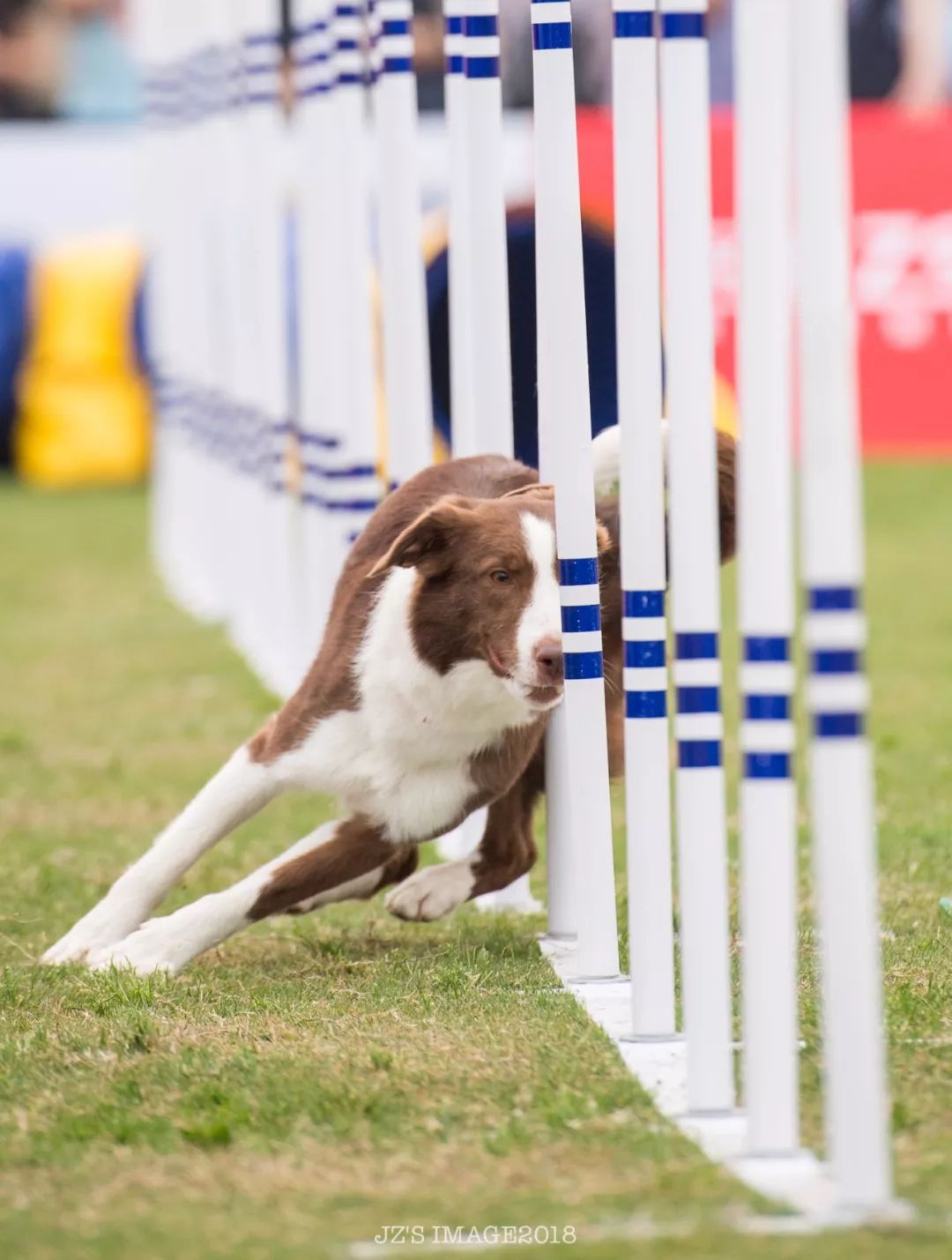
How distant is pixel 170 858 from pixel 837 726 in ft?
8.18

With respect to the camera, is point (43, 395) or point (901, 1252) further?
point (43, 395)

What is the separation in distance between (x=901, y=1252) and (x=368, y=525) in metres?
2.69

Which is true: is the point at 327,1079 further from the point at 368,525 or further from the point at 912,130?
the point at 912,130

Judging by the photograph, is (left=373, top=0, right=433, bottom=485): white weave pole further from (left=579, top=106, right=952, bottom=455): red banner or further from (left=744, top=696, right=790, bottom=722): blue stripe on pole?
(left=579, top=106, right=952, bottom=455): red banner

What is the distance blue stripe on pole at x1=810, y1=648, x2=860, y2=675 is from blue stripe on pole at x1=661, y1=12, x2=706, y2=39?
121cm

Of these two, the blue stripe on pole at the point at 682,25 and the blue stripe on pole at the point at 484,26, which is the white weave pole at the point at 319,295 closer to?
the blue stripe on pole at the point at 484,26

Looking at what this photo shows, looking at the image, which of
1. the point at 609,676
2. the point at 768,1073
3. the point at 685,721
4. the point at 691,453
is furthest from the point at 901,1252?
the point at 609,676

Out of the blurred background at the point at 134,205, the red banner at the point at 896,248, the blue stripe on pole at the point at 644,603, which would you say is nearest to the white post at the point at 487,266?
the blue stripe on pole at the point at 644,603

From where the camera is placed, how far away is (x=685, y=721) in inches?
162

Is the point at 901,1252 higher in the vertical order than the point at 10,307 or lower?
lower

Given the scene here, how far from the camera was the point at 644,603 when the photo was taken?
4586 millimetres

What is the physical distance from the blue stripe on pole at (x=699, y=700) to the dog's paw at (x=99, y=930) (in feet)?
6.38

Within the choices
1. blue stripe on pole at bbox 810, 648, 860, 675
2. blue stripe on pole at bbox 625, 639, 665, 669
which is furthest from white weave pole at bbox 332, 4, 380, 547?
blue stripe on pole at bbox 810, 648, 860, 675

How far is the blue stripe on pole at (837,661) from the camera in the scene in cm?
347
